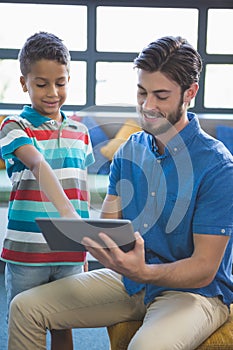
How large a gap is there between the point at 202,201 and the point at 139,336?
405 mm

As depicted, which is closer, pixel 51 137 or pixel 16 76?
pixel 51 137

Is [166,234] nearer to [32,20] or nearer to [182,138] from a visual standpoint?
[182,138]

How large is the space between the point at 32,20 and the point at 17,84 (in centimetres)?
53

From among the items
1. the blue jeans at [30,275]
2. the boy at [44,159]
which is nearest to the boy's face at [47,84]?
the boy at [44,159]

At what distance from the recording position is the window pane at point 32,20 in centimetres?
432

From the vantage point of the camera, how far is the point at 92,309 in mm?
1573

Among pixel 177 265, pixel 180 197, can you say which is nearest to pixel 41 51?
pixel 180 197

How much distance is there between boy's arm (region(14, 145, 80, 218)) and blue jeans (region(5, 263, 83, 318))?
26cm

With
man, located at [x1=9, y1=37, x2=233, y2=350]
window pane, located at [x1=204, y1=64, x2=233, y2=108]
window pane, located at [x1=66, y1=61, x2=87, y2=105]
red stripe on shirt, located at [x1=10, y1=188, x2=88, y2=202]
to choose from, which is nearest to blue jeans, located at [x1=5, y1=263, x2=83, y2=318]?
man, located at [x1=9, y1=37, x2=233, y2=350]

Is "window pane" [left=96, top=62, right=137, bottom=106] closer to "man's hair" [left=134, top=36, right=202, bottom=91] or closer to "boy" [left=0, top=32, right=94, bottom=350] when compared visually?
"boy" [left=0, top=32, right=94, bottom=350]

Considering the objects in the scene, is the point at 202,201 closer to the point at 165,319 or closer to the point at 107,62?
the point at 165,319

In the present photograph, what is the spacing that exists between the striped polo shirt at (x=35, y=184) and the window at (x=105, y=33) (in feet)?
8.46

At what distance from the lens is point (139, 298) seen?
160 centimetres

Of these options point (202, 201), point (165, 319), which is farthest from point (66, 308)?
point (202, 201)
